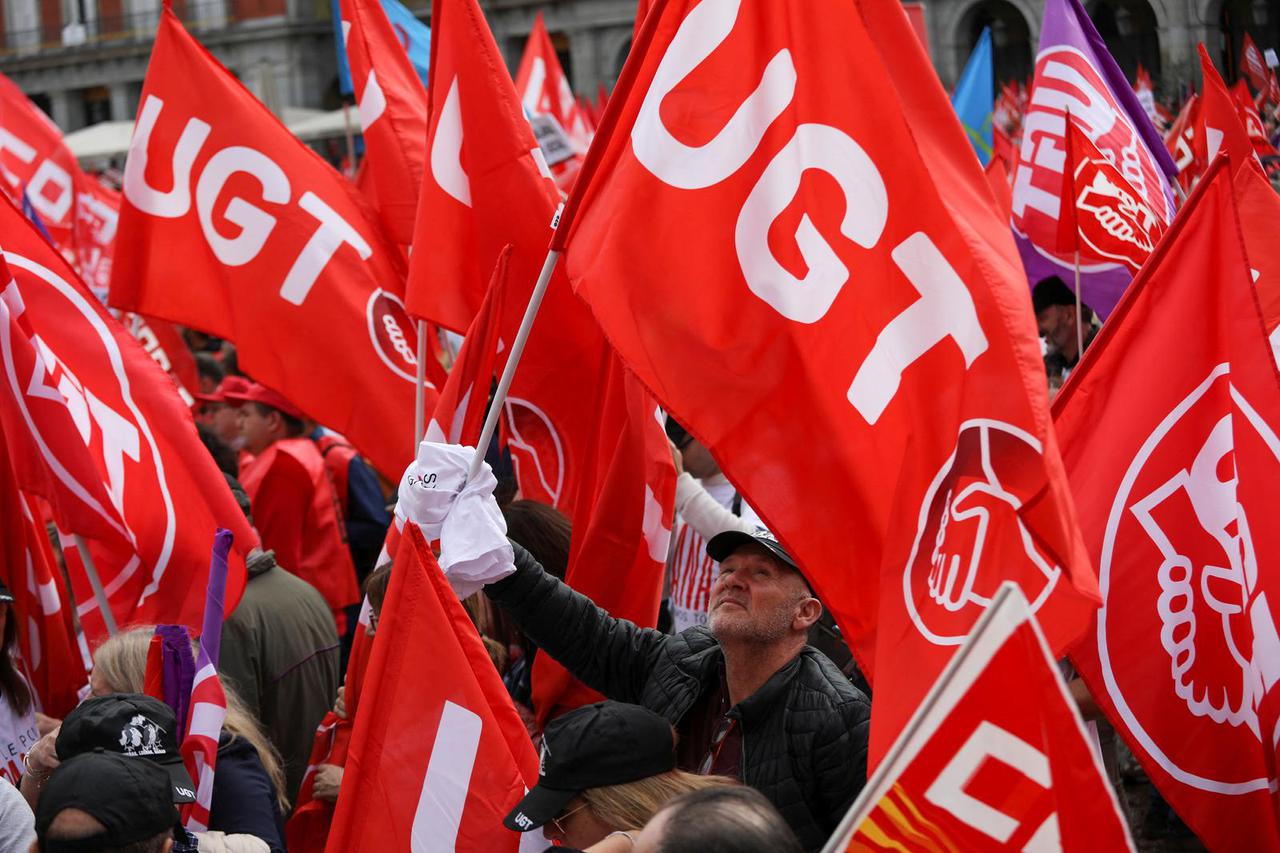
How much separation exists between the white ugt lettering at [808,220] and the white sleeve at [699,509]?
1.62 metres

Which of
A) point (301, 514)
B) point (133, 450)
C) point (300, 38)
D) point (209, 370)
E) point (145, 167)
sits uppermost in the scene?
point (300, 38)

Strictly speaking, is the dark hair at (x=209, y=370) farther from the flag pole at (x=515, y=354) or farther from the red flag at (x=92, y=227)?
the flag pole at (x=515, y=354)

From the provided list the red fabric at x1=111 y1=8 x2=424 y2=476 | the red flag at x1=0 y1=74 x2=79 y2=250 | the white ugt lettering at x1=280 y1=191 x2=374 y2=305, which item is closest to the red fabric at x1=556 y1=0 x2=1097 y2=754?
the red fabric at x1=111 y1=8 x2=424 y2=476

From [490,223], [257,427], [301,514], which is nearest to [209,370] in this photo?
[257,427]

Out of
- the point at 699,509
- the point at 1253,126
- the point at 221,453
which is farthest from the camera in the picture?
the point at 1253,126

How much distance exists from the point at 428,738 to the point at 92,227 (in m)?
7.22

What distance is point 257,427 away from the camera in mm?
6012

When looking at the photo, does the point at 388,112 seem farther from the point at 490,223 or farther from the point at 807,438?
the point at 807,438

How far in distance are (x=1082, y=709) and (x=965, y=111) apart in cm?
808

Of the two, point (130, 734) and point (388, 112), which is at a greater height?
point (388, 112)

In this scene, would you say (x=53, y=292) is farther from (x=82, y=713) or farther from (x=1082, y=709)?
(x=1082, y=709)

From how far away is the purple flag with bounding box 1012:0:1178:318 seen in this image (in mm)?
5520

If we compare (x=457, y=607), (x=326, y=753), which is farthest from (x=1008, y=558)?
(x=326, y=753)

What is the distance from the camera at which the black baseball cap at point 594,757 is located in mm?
2729
